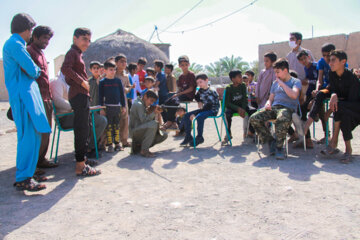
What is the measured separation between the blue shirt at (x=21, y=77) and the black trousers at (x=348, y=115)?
4002 millimetres

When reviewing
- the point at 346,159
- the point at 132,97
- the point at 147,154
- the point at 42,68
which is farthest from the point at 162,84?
the point at 346,159

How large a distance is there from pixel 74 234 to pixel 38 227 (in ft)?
1.26

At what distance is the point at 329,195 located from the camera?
311cm

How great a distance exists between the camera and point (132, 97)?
22.9ft

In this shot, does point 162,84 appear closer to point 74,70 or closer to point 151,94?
point 151,94

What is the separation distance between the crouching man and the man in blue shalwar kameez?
1.93 metres

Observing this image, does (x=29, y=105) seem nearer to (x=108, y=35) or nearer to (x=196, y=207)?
(x=196, y=207)

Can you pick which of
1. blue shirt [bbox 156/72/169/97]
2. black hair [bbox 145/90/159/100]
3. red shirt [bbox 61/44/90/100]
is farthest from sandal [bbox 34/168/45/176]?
blue shirt [bbox 156/72/169/97]

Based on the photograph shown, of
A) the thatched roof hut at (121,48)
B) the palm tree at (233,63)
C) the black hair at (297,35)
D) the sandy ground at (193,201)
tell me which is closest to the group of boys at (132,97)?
the black hair at (297,35)

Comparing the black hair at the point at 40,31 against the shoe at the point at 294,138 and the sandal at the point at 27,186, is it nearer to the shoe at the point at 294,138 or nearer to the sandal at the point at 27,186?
the sandal at the point at 27,186

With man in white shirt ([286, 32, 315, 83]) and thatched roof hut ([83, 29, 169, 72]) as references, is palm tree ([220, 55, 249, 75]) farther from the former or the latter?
man in white shirt ([286, 32, 315, 83])

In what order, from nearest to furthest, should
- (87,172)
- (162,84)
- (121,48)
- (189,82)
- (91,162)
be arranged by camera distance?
(87,172) → (91,162) → (189,82) → (162,84) → (121,48)

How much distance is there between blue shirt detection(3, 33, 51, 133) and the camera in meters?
3.26

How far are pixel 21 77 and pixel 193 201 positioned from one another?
90.7 inches
